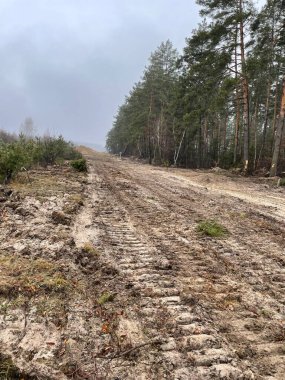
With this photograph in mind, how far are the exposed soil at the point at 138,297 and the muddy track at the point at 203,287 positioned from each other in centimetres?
1

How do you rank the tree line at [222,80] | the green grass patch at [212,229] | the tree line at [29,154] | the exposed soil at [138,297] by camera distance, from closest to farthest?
the exposed soil at [138,297]
the green grass patch at [212,229]
the tree line at [29,154]
the tree line at [222,80]

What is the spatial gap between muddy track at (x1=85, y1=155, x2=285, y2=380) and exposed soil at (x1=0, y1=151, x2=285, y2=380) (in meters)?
0.01

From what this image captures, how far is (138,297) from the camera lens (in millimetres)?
3988

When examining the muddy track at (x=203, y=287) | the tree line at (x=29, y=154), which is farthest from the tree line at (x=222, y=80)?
the muddy track at (x=203, y=287)

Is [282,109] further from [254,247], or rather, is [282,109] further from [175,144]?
[175,144]

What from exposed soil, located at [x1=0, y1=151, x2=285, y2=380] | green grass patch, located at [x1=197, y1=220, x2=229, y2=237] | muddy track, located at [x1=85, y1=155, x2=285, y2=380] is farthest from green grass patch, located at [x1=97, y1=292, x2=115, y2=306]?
green grass patch, located at [x1=197, y1=220, x2=229, y2=237]

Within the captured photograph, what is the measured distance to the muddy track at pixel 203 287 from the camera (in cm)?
296

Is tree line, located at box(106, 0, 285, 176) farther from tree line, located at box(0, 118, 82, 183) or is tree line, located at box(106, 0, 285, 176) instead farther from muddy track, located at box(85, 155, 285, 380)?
muddy track, located at box(85, 155, 285, 380)

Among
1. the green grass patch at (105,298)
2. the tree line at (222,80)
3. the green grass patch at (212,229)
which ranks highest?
the tree line at (222,80)

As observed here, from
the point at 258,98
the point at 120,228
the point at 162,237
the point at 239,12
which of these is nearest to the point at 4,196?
the point at 120,228

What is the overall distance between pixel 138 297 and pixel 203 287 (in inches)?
35.5

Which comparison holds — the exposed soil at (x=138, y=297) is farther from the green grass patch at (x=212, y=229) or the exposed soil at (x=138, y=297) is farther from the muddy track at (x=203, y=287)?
the green grass patch at (x=212, y=229)

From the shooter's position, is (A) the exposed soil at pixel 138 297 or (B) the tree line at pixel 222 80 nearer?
(A) the exposed soil at pixel 138 297

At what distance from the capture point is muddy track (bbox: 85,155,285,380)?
296 cm
